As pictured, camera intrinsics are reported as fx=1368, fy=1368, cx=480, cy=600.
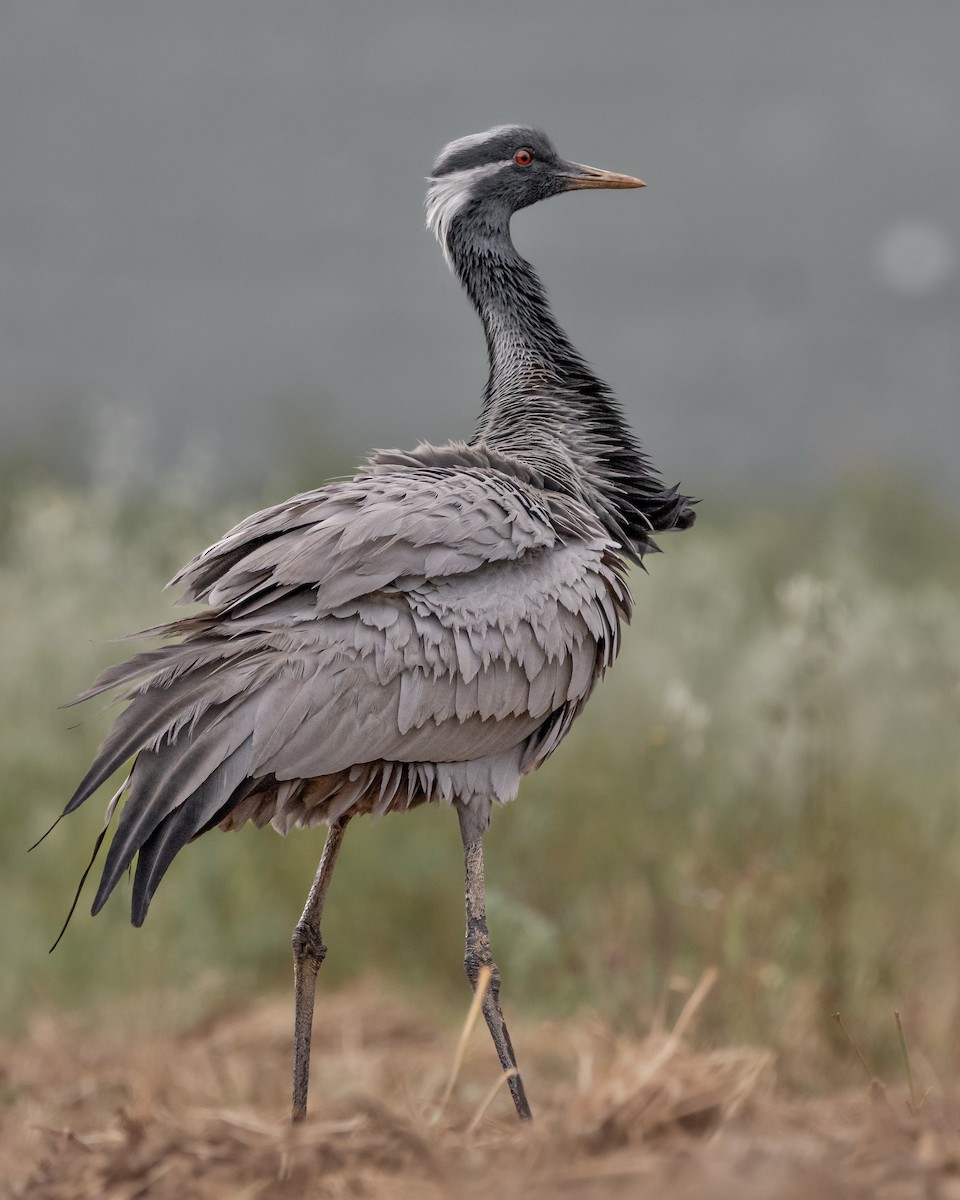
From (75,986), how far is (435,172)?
3.74 metres

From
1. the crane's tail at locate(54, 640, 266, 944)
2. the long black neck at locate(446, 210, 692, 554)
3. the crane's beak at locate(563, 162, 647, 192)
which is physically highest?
the crane's beak at locate(563, 162, 647, 192)

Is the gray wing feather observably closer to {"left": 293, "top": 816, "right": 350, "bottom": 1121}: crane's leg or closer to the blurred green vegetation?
{"left": 293, "top": 816, "right": 350, "bottom": 1121}: crane's leg

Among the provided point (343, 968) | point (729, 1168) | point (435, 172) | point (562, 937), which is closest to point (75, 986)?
point (343, 968)

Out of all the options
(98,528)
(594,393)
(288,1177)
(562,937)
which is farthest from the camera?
(98,528)

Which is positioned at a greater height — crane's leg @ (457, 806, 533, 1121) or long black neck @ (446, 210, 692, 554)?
long black neck @ (446, 210, 692, 554)

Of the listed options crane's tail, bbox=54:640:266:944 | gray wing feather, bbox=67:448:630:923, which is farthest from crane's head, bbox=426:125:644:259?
crane's tail, bbox=54:640:266:944

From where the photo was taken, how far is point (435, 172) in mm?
4969

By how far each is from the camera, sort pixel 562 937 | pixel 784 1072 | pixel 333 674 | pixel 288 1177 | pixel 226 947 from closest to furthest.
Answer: pixel 288 1177
pixel 333 674
pixel 784 1072
pixel 562 937
pixel 226 947

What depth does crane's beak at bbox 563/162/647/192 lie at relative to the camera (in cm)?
508

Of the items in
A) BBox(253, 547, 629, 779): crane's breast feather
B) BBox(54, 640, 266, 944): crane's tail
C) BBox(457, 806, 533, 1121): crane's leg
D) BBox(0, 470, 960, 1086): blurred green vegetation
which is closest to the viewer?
BBox(54, 640, 266, 944): crane's tail

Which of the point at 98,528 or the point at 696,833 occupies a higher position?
the point at 98,528

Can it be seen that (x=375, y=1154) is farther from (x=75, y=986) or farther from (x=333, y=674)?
(x=75, y=986)

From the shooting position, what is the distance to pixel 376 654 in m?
3.58

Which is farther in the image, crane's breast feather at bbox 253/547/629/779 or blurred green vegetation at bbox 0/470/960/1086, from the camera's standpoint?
blurred green vegetation at bbox 0/470/960/1086
